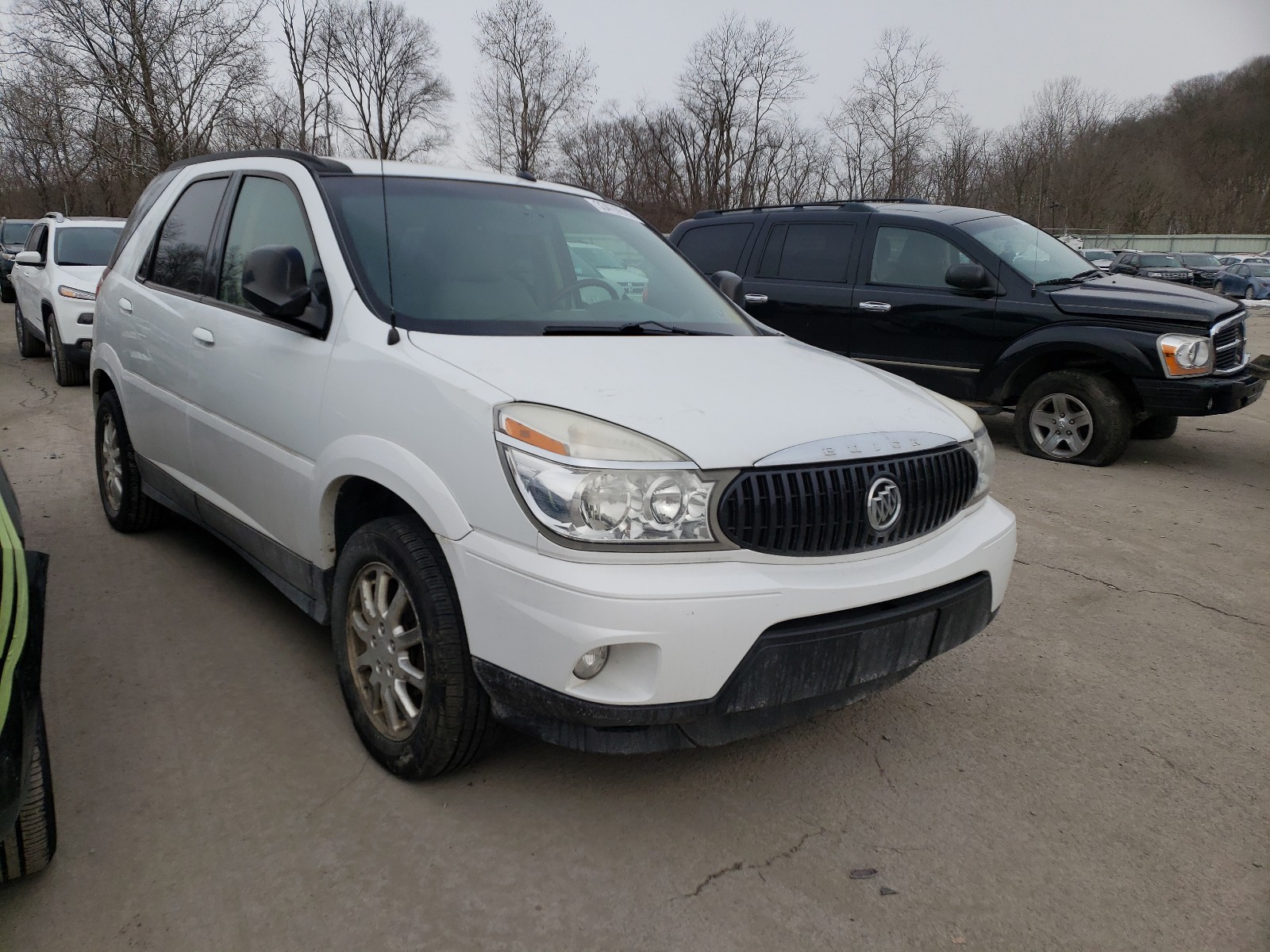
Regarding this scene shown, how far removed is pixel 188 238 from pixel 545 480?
2.74m

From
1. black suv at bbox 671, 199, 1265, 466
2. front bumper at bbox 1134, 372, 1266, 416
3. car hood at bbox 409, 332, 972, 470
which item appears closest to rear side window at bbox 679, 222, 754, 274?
black suv at bbox 671, 199, 1265, 466

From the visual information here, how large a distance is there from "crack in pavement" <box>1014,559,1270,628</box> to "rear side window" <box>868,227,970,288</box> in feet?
10.8

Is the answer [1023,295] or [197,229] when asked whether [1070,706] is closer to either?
[197,229]

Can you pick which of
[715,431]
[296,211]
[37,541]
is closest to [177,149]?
[37,541]

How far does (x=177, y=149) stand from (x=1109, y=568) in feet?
91.1

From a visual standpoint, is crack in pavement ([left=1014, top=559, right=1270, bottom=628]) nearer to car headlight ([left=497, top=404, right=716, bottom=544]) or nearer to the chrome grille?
the chrome grille

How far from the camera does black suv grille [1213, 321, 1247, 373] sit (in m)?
6.68

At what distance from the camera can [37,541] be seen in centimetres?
481

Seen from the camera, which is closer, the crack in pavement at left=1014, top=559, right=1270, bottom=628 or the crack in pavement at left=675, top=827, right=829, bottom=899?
the crack in pavement at left=675, top=827, right=829, bottom=899

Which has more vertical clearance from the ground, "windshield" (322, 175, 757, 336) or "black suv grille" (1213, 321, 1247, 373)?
"windshield" (322, 175, 757, 336)

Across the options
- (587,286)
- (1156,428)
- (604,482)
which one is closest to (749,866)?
(604,482)

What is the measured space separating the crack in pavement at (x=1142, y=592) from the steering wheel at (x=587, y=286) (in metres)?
2.75

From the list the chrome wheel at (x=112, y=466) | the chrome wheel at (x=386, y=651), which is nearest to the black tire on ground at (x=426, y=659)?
the chrome wheel at (x=386, y=651)

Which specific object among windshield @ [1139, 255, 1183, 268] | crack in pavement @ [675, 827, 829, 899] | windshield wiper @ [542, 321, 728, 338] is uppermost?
windshield @ [1139, 255, 1183, 268]
